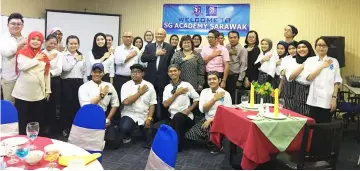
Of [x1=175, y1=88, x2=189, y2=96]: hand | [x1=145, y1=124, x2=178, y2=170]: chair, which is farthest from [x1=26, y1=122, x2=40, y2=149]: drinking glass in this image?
[x1=175, y1=88, x2=189, y2=96]: hand

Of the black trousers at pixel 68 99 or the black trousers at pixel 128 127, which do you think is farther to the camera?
the black trousers at pixel 68 99

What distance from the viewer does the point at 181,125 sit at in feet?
12.9

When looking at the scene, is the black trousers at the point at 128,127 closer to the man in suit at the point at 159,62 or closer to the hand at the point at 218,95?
the man in suit at the point at 159,62

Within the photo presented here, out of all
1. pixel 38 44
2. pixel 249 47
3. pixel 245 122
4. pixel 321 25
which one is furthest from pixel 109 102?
pixel 321 25

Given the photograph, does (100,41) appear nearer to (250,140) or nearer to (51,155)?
(250,140)

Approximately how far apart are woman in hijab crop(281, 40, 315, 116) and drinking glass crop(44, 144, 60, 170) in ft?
8.99

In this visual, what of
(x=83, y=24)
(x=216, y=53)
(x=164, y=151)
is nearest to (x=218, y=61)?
(x=216, y=53)

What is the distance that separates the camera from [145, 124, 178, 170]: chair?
177 cm

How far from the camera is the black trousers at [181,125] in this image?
12.8ft

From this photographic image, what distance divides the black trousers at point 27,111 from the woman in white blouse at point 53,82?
49 centimetres

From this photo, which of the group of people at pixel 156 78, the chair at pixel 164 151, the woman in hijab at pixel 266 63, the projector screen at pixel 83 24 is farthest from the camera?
the projector screen at pixel 83 24

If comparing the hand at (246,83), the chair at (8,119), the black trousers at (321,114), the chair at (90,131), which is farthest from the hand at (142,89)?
the black trousers at (321,114)

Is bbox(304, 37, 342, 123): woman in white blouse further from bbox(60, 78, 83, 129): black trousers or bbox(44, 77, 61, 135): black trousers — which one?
bbox(44, 77, 61, 135): black trousers

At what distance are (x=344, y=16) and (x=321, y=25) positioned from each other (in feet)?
1.40
